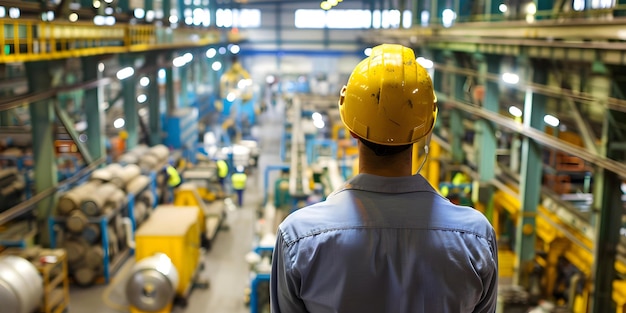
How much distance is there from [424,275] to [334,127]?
2195cm

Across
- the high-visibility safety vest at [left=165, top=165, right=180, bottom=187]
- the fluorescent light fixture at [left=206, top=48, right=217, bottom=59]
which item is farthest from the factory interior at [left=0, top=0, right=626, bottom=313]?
the fluorescent light fixture at [left=206, top=48, right=217, bottom=59]

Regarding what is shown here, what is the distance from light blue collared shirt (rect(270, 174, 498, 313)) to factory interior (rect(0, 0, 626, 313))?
645 centimetres

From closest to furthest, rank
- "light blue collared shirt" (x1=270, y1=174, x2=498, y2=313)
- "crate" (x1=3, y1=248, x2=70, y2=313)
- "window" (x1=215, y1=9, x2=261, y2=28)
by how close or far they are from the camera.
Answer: "light blue collared shirt" (x1=270, y1=174, x2=498, y2=313), "crate" (x1=3, y1=248, x2=70, y2=313), "window" (x1=215, y1=9, x2=261, y2=28)

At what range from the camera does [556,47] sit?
945 centimetres

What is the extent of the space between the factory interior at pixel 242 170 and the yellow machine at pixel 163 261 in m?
0.03

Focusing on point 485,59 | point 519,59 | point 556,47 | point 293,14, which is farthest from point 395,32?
point 293,14

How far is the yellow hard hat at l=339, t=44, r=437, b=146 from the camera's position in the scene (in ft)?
6.67

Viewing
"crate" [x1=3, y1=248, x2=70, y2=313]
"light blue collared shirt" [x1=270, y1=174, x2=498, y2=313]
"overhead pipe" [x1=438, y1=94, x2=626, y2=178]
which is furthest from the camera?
"crate" [x1=3, y1=248, x2=70, y2=313]

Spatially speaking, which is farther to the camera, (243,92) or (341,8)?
(341,8)

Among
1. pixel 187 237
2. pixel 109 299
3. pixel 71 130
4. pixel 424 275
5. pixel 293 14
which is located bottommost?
pixel 109 299

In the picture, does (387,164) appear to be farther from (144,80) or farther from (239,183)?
(144,80)

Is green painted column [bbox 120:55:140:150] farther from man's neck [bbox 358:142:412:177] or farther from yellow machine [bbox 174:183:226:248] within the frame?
man's neck [bbox 358:142:412:177]

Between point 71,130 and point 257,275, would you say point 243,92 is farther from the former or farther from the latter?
point 257,275

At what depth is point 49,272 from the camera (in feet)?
33.8
